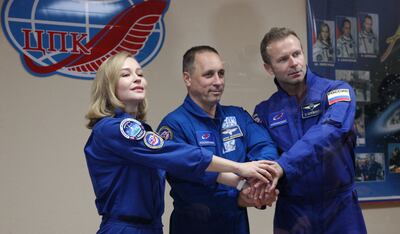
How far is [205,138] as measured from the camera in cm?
213

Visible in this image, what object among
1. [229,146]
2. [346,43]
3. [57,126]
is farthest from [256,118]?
Answer: [346,43]

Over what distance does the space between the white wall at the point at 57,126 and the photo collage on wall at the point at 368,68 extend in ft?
2.70

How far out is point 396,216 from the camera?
369cm

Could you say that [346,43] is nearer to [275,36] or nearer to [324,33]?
[324,33]

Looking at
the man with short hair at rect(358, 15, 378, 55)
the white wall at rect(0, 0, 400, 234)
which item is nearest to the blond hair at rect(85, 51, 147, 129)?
the white wall at rect(0, 0, 400, 234)

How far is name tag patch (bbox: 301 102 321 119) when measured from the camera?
6.94 feet

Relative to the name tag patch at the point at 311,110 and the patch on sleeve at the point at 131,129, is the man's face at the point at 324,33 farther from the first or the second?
the patch on sleeve at the point at 131,129

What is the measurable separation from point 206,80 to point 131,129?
59 cm

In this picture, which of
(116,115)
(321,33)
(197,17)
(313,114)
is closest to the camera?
(116,115)

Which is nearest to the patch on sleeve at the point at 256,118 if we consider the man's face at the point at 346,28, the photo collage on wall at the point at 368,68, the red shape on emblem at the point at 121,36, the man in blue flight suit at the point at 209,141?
the man in blue flight suit at the point at 209,141

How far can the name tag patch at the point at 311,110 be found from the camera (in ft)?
6.94

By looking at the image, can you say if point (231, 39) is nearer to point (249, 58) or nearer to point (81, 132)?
point (249, 58)

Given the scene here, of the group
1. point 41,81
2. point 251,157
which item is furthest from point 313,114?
point 41,81

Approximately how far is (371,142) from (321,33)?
985 mm
